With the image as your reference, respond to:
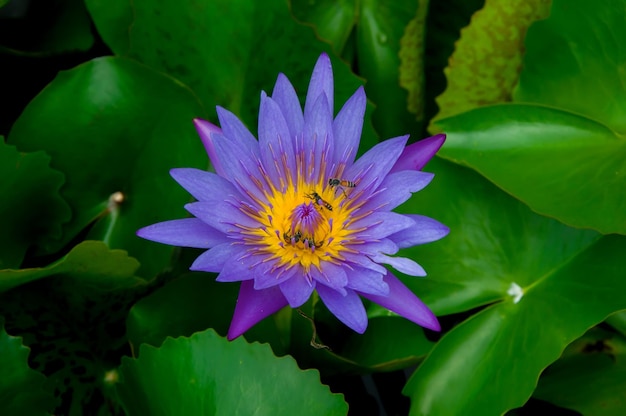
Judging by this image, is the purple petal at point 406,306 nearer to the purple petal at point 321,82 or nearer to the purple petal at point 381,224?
the purple petal at point 381,224

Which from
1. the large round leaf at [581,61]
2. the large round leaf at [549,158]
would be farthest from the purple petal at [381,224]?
the large round leaf at [581,61]

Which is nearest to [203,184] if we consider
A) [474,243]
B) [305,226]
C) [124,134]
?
[305,226]

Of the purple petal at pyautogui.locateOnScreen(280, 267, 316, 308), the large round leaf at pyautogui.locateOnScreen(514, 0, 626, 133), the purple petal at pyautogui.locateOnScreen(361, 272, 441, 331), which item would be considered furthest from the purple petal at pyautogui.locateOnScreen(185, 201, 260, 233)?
the large round leaf at pyautogui.locateOnScreen(514, 0, 626, 133)

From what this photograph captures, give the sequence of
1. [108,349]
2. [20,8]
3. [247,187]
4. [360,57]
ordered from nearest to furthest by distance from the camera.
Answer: [247,187] → [108,349] → [360,57] → [20,8]

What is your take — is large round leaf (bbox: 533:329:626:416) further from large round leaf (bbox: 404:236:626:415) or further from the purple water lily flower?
the purple water lily flower

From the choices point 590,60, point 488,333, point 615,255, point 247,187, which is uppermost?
point 590,60

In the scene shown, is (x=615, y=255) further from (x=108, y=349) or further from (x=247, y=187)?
(x=108, y=349)

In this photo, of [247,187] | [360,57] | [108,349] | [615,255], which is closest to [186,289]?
[108,349]
